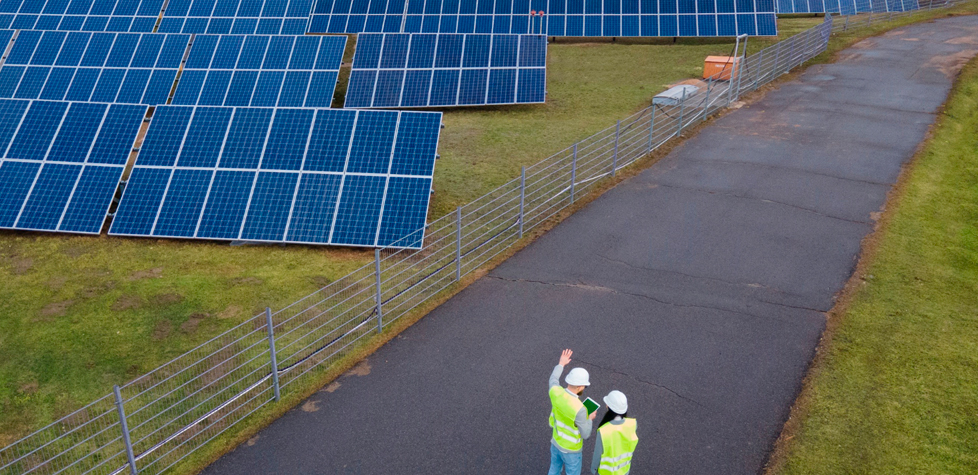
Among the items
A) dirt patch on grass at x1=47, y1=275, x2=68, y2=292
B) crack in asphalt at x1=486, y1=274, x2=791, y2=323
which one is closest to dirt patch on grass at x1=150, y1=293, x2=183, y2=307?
dirt patch on grass at x1=47, y1=275, x2=68, y2=292

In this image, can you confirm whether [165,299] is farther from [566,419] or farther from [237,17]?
[237,17]

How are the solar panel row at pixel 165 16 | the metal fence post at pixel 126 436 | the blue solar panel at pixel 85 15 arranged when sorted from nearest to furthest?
the metal fence post at pixel 126 436, the solar panel row at pixel 165 16, the blue solar panel at pixel 85 15

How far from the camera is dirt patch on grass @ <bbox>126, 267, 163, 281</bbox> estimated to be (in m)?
13.8

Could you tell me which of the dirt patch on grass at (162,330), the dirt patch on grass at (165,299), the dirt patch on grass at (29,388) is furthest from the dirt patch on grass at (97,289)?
the dirt patch on grass at (29,388)

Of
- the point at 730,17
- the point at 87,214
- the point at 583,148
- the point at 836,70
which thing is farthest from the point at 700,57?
the point at 87,214

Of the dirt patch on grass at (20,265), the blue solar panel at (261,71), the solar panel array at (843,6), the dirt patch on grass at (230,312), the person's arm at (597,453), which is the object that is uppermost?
the solar panel array at (843,6)

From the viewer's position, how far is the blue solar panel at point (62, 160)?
604 inches

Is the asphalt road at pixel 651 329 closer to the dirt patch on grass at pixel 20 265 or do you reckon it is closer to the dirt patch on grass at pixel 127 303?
the dirt patch on grass at pixel 127 303

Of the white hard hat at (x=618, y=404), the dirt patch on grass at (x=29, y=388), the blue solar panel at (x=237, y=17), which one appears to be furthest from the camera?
the blue solar panel at (x=237, y=17)

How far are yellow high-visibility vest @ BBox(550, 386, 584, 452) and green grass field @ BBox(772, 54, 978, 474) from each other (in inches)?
112

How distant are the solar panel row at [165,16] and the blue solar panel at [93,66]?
434 centimetres

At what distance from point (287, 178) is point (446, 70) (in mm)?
9164

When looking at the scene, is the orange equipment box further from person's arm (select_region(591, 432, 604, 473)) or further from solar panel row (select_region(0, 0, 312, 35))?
person's arm (select_region(591, 432, 604, 473))

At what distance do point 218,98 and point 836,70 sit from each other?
746 inches
